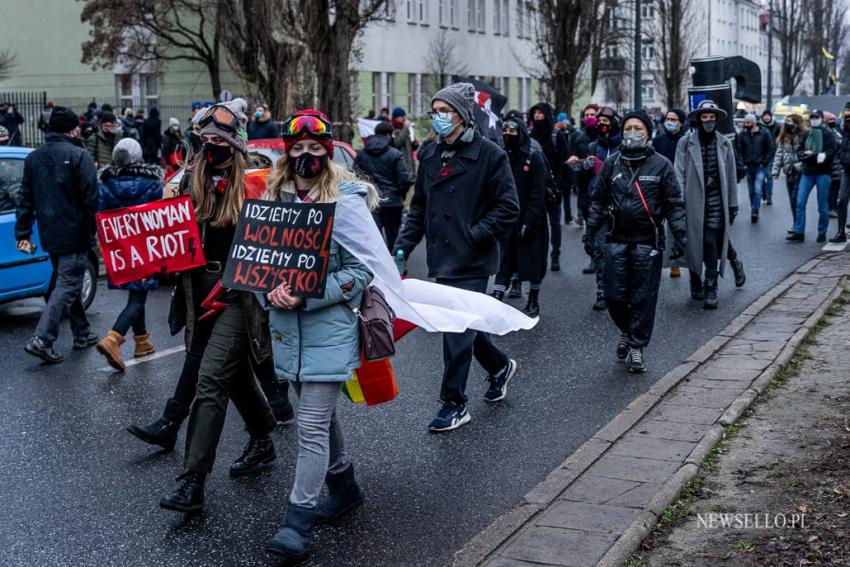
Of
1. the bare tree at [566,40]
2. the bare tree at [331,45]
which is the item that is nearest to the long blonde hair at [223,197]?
the bare tree at [331,45]

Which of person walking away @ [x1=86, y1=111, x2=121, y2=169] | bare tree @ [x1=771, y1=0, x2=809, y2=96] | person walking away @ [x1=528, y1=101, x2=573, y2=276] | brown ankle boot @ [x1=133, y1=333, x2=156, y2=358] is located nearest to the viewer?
brown ankle boot @ [x1=133, y1=333, x2=156, y2=358]

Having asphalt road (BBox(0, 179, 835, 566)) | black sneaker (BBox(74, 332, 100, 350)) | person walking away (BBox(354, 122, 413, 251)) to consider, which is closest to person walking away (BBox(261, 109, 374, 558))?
asphalt road (BBox(0, 179, 835, 566))

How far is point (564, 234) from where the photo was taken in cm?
1892

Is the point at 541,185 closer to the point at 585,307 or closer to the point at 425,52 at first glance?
the point at 585,307

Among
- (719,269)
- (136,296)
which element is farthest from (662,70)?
(136,296)

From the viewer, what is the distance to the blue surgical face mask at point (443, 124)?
7.00 metres

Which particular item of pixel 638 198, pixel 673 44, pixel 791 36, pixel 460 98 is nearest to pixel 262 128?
pixel 638 198

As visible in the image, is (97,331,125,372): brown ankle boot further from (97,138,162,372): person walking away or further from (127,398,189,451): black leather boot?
(127,398,189,451): black leather boot

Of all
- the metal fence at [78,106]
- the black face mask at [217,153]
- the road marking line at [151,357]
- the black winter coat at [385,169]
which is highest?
the metal fence at [78,106]

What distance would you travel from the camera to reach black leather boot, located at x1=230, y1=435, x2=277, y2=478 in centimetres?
637

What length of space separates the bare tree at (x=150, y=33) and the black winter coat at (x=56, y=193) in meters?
26.8

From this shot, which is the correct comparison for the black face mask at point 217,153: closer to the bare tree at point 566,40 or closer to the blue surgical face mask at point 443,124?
the blue surgical face mask at point 443,124

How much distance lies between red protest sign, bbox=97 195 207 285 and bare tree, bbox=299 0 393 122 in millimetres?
18269

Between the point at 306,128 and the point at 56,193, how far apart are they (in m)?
5.00
